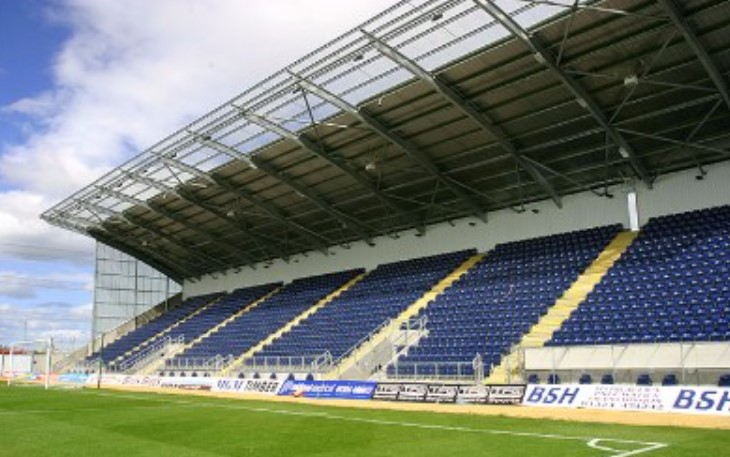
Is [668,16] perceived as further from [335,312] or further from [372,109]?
[335,312]

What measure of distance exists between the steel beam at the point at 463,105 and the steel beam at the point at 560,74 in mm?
4161

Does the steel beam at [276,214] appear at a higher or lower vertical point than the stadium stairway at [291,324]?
higher

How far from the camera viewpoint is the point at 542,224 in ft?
121

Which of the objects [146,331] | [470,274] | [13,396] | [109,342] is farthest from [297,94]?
[109,342]

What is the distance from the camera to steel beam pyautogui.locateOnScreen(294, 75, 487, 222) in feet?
96.5

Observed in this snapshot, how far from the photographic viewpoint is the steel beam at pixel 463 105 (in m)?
26.2

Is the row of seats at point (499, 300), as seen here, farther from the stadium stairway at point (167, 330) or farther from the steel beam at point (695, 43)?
the stadium stairway at point (167, 330)

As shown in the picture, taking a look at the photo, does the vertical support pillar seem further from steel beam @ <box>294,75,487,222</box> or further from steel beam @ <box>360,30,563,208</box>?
steel beam @ <box>294,75,487,222</box>

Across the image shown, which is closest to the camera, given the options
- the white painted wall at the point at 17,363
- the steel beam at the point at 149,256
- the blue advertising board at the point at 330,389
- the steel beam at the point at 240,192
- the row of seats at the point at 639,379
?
the row of seats at the point at 639,379

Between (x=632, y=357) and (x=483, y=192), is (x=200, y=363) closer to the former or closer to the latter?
(x=483, y=192)

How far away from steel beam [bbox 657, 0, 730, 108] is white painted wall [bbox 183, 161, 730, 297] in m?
6.35

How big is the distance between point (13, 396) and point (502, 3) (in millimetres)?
30437

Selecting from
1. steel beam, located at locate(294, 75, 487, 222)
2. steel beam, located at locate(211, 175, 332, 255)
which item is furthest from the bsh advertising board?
steel beam, located at locate(211, 175, 332, 255)

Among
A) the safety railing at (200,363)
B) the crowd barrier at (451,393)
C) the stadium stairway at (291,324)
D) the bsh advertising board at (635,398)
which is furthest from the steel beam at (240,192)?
the bsh advertising board at (635,398)
